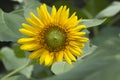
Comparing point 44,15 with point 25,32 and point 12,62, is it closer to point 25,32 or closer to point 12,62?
point 25,32

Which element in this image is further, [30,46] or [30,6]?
[30,6]

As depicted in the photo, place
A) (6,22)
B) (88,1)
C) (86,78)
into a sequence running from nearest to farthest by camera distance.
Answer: (86,78) < (6,22) < (88,1)

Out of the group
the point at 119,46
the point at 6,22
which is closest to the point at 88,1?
the point at 6,22

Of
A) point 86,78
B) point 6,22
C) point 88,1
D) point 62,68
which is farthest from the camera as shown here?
point 88,1

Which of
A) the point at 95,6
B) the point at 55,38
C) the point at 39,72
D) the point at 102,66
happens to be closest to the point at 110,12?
the point at 39,72

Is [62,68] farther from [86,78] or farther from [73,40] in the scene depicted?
[86,78]

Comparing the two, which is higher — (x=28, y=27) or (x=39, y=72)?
(x=28, y=27)

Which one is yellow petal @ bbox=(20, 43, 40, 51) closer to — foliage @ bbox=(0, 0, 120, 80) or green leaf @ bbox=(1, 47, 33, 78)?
foliage @ bbox=(0, 0, 120, 80)

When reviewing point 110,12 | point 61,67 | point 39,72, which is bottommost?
point 39,72
